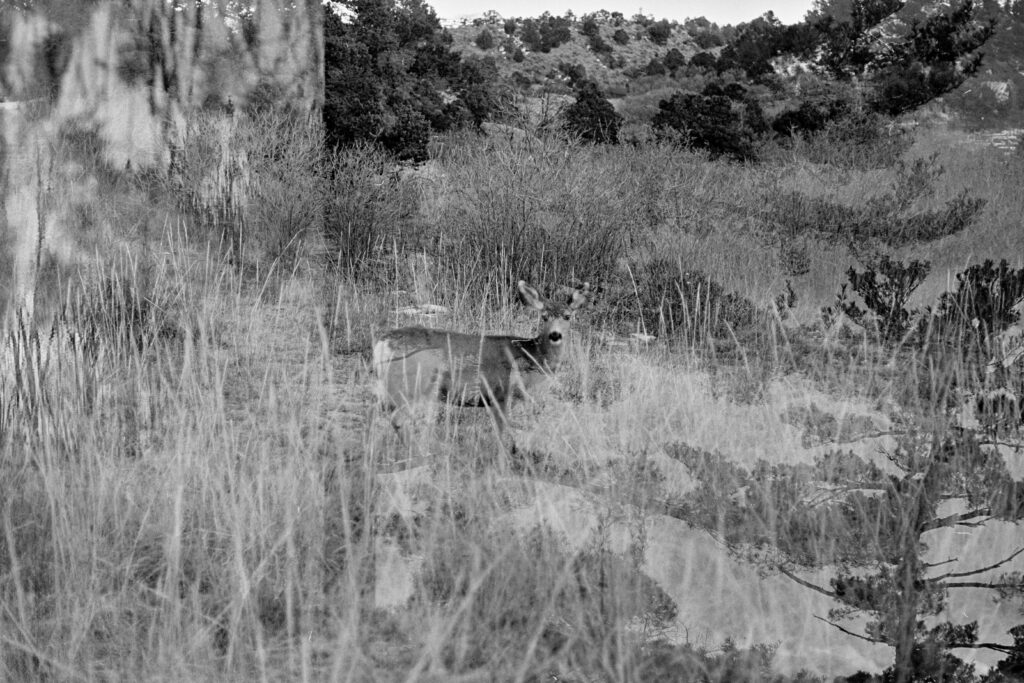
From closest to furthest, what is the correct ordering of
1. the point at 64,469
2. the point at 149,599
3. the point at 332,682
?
1. the point at 332,682
2. the point at 149,599
3. the point at 64,469

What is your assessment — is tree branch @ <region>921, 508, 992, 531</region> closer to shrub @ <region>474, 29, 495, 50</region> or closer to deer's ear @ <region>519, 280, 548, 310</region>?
deer's ear @ <region>519, 280, 548, 310</region>

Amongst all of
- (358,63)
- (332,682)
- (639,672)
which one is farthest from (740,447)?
(358,63)

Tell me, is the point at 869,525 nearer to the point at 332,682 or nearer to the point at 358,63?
the point at 332,682

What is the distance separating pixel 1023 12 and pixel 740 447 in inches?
437

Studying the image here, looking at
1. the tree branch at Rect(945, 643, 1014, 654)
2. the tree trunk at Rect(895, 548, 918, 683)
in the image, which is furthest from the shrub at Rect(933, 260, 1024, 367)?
the tree branch at Rect(945, 643, 1014, 654)

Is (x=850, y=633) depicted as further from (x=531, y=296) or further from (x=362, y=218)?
(x=362, y=218)

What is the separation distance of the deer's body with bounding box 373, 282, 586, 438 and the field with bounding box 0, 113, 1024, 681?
15cm

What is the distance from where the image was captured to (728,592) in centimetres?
266

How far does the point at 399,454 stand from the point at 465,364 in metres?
0.40

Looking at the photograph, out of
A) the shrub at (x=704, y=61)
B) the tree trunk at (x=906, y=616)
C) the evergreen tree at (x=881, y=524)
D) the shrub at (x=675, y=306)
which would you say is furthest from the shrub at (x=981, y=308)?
the shrub at (x=704, y=61)

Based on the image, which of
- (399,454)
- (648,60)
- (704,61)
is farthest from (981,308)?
(648,60)

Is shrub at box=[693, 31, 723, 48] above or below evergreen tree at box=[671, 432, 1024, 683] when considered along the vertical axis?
above

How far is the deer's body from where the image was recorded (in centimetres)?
348

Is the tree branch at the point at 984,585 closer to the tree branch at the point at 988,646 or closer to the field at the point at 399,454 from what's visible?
the field at the point at 399,454
